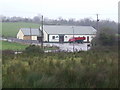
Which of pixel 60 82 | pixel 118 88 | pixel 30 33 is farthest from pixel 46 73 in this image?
pixel 30 33

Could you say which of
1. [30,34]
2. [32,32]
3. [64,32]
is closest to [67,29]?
[64,32]

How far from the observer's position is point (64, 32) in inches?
2243

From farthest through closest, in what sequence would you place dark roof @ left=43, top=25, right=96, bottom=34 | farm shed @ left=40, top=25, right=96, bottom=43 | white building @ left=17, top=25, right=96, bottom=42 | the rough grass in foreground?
1. dark roof @ left=43, top=25, right=96, bottom=34
2. white building @ left=17, top=25, right=96, bottom=42
3. farm shed @ left=40, top=25, right=96, bottom=43
4. the rough grass in foreground

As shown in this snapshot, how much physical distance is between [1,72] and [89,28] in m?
53.2

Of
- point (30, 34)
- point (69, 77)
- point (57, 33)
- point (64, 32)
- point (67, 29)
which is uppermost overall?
point (67, 29)

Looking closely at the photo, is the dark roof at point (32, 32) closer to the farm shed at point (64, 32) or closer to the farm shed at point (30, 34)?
the farm shed at point (30, 34)

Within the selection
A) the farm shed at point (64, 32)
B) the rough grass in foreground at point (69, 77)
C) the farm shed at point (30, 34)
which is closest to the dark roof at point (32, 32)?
the farm shed at point (30, 34)

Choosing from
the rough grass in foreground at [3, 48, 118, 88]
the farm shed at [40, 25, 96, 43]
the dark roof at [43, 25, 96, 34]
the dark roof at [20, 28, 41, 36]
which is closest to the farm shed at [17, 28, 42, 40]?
the dark roof at [20, 28, 41, 36]

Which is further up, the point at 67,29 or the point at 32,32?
the point at 67,29

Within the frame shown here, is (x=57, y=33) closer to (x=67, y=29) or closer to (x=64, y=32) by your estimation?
(x=64, y=32)

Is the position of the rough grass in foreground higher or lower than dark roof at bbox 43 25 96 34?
lower

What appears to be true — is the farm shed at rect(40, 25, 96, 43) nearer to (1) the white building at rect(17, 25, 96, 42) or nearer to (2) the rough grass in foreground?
(1) the white building at rect(17, 25, 96, 42)

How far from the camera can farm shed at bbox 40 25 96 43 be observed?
55.0 metres

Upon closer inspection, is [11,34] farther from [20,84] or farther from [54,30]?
[20,84]
